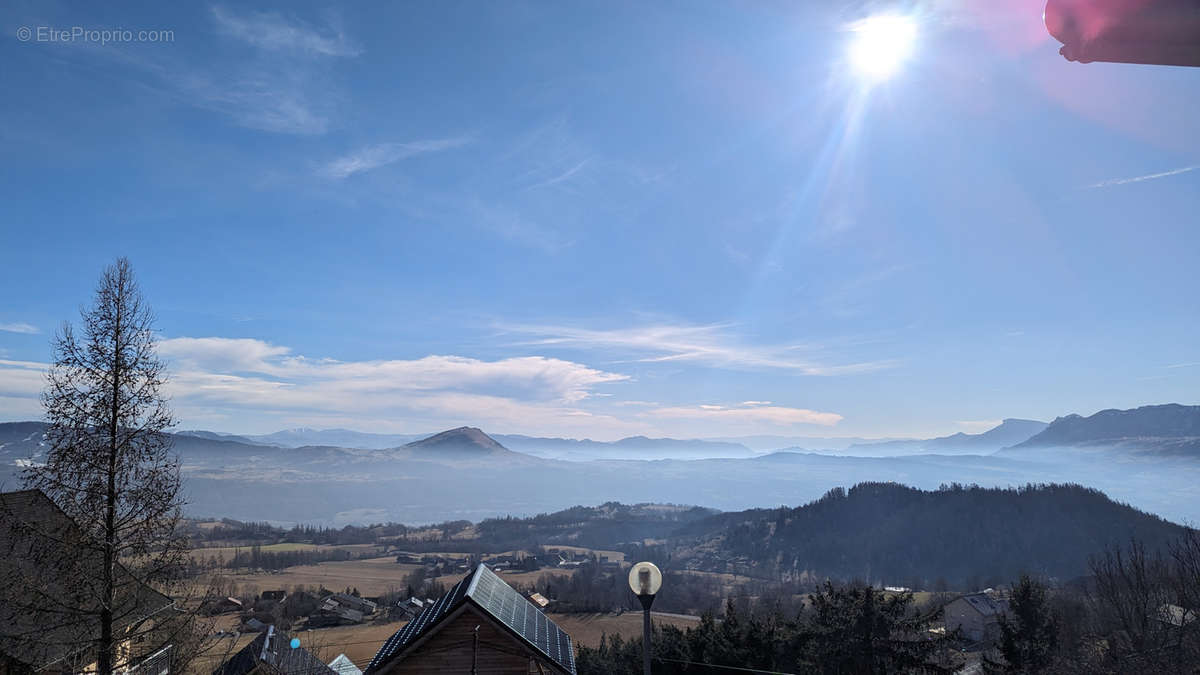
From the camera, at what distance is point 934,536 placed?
157000mm

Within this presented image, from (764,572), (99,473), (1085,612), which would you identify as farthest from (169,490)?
(764,572)

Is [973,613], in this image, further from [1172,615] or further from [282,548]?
[282,548]

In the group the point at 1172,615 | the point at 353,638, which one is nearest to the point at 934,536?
the point at 1172,615

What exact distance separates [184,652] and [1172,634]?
4087 centimetres

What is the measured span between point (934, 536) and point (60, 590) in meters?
181

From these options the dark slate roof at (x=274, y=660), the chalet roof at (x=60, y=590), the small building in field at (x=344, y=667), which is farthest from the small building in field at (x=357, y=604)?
the chalet roof at (x=60, y=590)

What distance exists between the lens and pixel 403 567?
140750 millimetres

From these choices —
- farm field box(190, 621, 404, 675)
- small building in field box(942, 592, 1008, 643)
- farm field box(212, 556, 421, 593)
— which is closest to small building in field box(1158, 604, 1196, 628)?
small building in field box(942, 592, 1008, 643)

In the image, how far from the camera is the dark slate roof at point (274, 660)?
65.7ft

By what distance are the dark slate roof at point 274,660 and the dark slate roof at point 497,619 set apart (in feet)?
21.8

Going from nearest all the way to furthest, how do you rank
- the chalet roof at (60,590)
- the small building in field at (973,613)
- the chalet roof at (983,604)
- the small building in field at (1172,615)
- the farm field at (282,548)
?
the chalet roof at (60,590) < the small building in field at (1172,615) < the small building in field at (973,613) < the chalet roof at (983,604) < the farm field at (282,548)

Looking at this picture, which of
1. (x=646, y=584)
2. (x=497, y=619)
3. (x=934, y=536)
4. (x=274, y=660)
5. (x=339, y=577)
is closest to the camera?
(x=646, y=584)

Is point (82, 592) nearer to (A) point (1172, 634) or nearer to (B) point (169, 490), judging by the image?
(B) point (169, 490)

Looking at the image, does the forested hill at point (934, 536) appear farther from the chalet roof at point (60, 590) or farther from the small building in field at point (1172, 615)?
the chalet roof at point (60, 590)
